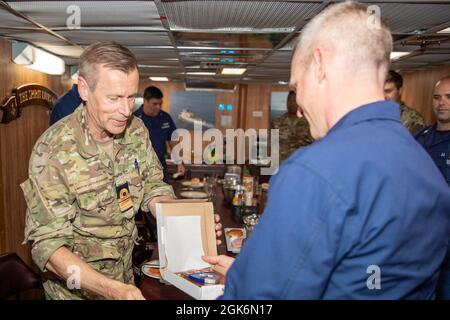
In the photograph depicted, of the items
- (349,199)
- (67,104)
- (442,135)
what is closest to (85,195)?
(349,199)

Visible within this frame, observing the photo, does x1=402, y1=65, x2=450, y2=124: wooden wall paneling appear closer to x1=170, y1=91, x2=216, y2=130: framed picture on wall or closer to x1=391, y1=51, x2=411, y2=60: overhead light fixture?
x1=391, y1=51, x2=411, y2=60: overhead light fixture

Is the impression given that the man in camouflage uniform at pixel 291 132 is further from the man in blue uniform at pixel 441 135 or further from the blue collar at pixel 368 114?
the blue collar at pixel 368 114

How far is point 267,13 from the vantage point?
2268 mm

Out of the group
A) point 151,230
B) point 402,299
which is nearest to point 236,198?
point 151,230

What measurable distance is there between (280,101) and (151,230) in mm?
6396

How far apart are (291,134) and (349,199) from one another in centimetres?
413

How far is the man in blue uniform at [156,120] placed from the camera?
4672 mm

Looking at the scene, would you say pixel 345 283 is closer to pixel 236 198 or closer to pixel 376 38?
pixel 376 38

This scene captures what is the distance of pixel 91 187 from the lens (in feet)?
5.07

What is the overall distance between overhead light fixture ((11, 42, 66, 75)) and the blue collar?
337 cm

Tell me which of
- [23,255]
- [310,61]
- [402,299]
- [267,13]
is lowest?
[23,255]

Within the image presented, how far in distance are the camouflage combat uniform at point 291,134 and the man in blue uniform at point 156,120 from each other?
139cm

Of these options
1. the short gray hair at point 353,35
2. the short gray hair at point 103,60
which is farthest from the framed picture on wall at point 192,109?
the short gray hair at point 353,35

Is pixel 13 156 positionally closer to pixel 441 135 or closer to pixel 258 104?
pixel 441 135
